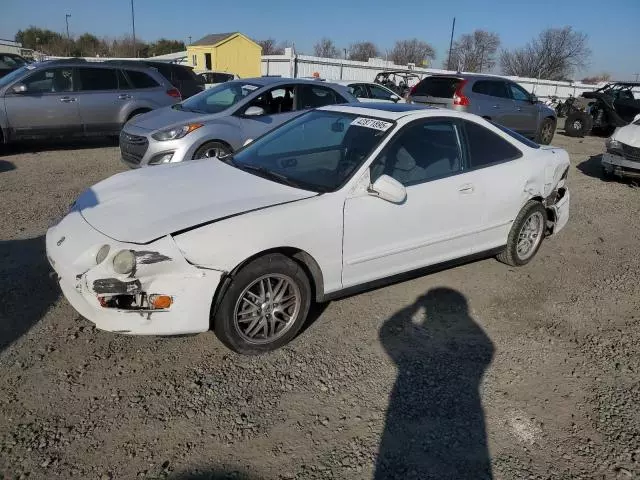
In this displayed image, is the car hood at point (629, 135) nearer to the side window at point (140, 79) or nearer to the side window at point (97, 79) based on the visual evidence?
the side window at point (140, 79)

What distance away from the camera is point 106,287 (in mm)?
2811

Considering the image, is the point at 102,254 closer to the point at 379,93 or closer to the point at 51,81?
the point at 51,81

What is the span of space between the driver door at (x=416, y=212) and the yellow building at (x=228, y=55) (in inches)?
1398

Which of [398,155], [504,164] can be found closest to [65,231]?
[398,155]

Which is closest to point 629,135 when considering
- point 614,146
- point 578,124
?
point 614,146

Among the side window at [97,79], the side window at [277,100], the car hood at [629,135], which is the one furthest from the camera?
the side window at [97,79]

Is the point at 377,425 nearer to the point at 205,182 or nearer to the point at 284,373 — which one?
the point at 284,373

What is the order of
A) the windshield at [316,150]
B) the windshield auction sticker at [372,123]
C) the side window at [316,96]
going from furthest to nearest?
1. the side window at [316,96]
2. the windshield auction sticker at [372,123]
3. the windshield at [316,150]

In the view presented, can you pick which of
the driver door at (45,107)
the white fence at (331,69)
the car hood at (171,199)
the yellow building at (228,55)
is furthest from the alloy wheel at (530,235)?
the yellow building at (228,55)

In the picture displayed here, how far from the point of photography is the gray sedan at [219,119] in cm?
698

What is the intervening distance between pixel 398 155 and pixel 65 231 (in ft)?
7.81

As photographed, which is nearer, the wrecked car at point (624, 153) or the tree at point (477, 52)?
the wrecked car at point (624, 153)

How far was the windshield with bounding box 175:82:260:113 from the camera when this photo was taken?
25.5ft

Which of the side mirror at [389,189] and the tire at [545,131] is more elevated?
the side mirror at [389,189]
